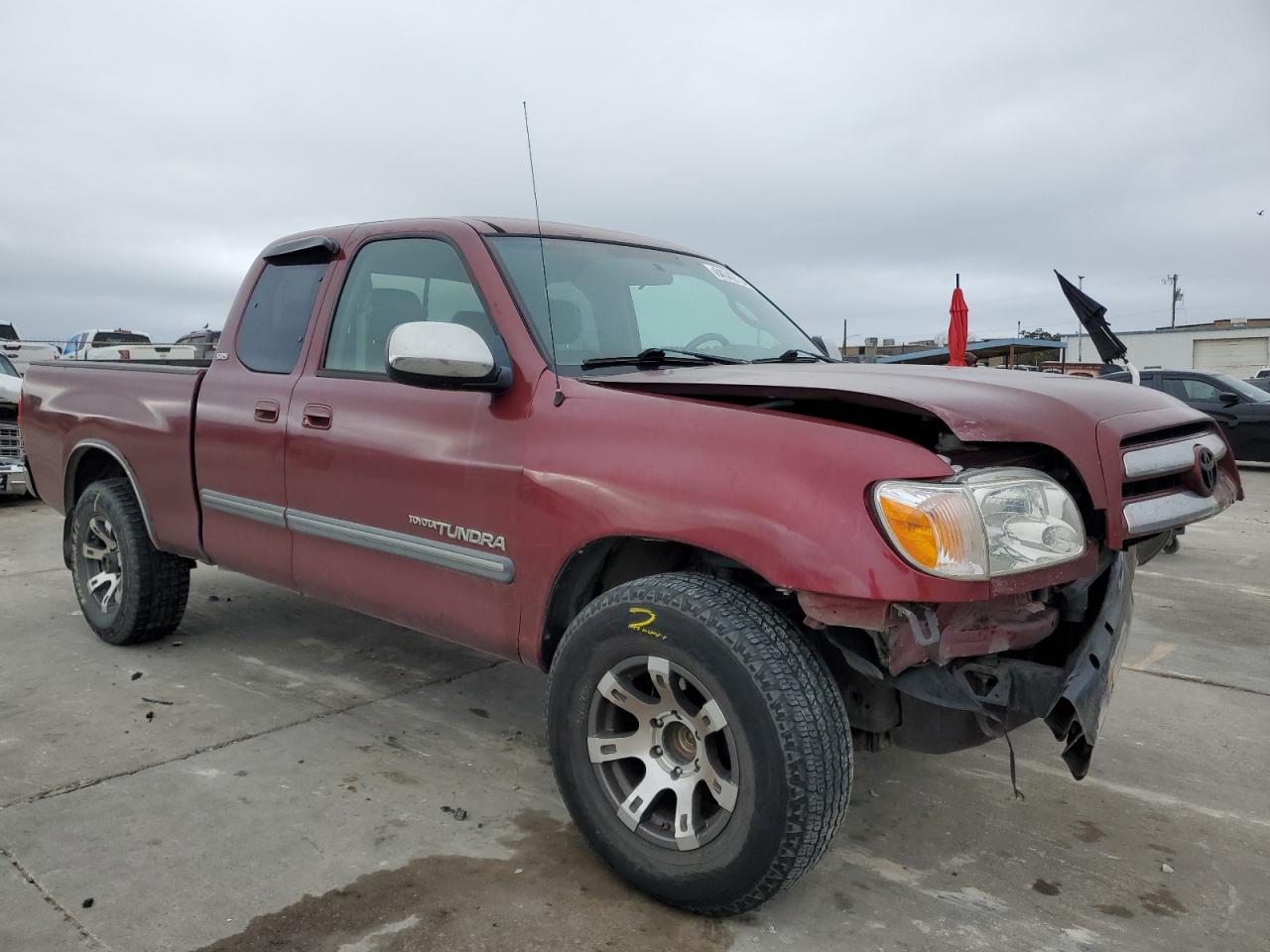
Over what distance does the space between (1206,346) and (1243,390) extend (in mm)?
39766

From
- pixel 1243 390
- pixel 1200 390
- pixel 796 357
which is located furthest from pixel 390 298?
pixel 1243 390

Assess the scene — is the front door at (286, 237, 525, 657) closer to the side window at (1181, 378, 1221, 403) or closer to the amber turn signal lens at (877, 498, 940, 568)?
the amber turn signal lens at (877, 498, 940, 568)

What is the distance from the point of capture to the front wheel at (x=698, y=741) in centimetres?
219

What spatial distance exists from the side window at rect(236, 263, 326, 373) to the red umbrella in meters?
3.00

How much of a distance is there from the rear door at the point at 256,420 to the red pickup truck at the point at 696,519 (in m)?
0.03

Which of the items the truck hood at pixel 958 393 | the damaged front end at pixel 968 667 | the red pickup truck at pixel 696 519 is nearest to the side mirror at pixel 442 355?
the red pickup truck at pixel 696 519

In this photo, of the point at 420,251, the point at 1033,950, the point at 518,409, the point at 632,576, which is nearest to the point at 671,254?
the point at 420,251

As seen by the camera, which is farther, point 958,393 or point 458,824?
point 458,824

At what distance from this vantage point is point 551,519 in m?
2.70

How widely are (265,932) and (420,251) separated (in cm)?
218

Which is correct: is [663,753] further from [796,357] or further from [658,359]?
[796,357]

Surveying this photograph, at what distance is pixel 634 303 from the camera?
134 inches

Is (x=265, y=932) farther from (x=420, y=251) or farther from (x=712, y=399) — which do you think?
(x=420, y=251)

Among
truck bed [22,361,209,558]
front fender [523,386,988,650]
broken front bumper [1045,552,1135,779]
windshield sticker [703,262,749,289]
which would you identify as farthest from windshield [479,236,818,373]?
truck bed [22,361,209,558]
